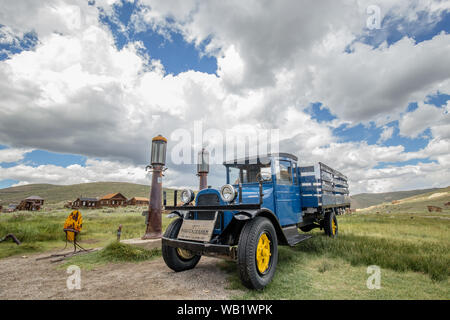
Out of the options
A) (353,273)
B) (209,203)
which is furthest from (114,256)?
(353,273)

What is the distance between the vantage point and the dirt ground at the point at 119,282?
3412 millimetres

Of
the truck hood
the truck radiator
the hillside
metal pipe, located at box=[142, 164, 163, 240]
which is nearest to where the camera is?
the truck radiator

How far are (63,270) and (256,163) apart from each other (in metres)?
5.27

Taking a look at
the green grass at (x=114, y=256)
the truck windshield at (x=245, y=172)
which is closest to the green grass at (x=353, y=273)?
the truck windshield at (x=245, y=172)

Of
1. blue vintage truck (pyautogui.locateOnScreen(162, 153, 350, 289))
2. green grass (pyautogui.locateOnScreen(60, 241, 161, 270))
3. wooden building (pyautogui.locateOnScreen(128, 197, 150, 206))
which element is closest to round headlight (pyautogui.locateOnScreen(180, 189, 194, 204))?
blue vintage truck (pyautogui.locateOnScreen(162, 153, 350, 289))

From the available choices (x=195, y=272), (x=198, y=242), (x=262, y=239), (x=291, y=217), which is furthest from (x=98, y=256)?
(x=291, y=217)

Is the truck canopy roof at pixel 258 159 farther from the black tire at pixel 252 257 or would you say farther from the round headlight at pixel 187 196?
the black tire at pixel 252 257

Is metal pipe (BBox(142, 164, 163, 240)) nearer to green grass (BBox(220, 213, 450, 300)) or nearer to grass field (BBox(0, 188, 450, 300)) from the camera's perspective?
grass field (BBox(0, 188, 450, 300))

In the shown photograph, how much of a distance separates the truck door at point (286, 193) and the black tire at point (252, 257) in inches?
51.3

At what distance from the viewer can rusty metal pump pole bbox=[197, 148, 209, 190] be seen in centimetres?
972

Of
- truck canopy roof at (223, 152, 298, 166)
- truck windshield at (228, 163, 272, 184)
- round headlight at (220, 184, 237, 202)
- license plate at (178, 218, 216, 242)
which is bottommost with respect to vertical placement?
license plate at (178, 218, 216, 242)

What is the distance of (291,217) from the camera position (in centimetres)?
563

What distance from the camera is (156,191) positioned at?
855cm

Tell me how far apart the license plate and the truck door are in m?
1.77
